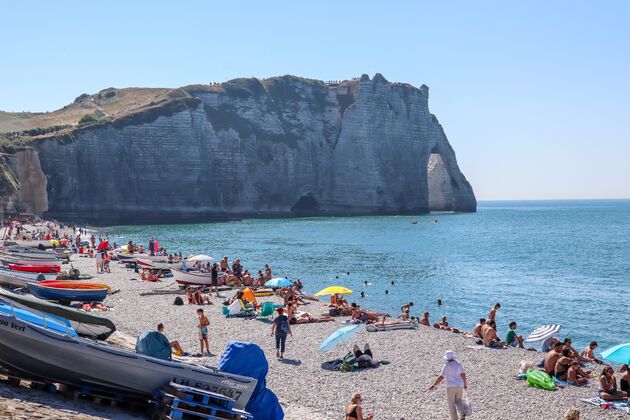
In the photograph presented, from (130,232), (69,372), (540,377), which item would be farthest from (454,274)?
(130,232)

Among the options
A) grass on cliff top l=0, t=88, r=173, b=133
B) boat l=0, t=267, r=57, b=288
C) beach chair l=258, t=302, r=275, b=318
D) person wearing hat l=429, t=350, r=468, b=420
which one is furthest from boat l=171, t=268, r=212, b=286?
grass on cliff top l=0, t=88, r=173, b=133

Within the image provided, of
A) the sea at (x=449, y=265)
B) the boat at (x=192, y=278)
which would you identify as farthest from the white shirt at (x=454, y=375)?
the boat at (x=192, y=278)

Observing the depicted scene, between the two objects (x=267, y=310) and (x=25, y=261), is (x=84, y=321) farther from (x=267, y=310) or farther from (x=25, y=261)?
(x=25, y=261)

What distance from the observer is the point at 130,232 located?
91.8 m

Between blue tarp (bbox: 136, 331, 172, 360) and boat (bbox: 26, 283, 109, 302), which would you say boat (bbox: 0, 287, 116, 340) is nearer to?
blue tarp (bbox: 136, 331, 172, 360)

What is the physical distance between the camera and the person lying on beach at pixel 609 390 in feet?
54.7

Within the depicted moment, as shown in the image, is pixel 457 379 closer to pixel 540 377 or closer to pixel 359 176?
pixel 540 377

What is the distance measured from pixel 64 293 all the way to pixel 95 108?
371ft

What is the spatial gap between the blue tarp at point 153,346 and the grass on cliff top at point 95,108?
10877cm

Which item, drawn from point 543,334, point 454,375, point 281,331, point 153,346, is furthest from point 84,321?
point 543,334

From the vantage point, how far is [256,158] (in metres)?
126

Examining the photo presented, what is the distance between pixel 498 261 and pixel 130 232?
51171 millimetres

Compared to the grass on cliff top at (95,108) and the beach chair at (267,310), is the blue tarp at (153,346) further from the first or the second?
the grass on cliff top at (95,108)

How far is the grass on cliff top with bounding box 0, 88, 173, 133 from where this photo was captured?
118 meters
